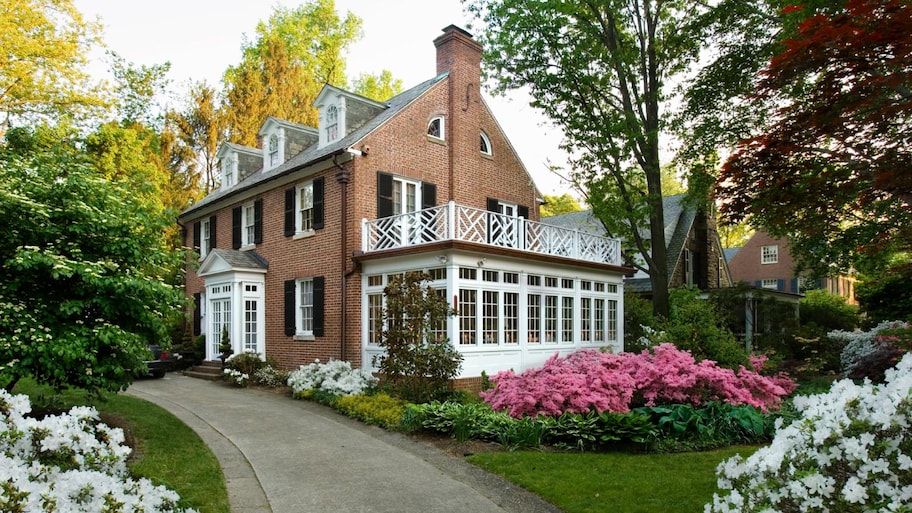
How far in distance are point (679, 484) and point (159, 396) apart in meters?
11.1

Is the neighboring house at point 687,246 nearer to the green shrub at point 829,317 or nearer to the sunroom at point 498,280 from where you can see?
the green shrub at point 829,317

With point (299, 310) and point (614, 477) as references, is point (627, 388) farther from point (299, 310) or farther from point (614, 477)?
point (299, 310)

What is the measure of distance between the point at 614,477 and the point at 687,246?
22.6 m

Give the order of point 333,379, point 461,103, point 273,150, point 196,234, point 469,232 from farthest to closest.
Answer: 1. point 196,234
2. point 273,150
3. point 461,103
4. point 469,232
5. point 333,379

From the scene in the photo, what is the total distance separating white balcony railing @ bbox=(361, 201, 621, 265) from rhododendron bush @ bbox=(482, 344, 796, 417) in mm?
4038

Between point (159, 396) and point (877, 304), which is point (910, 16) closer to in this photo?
point (159, 396)

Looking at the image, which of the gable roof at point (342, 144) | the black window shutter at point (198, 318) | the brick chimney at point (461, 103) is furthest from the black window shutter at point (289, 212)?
the black window shutter at point (198, 318)

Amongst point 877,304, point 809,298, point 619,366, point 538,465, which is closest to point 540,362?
point 619,366

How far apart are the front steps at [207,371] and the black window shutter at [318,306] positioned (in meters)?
3.23

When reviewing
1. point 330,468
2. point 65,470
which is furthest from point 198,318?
point 65,470

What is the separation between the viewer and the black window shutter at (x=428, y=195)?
1644 cm

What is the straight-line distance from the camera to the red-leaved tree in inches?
280

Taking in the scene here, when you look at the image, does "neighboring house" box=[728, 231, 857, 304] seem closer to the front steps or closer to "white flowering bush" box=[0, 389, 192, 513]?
the front steps

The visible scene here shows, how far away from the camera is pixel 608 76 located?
18.3 m
